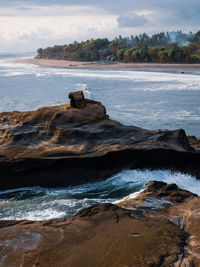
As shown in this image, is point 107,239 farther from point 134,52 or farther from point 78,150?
point 134,52

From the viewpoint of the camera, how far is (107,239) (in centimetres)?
390

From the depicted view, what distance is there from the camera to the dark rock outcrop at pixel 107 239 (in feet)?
11.5

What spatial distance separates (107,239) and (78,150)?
374 cm

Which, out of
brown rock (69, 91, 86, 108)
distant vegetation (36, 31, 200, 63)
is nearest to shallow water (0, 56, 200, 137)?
brown rock (69, 91, 86, 108)

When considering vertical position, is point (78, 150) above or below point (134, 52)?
below

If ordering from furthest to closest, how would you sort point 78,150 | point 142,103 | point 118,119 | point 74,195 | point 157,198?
point 142,103 < point 118,119 < point 78,150 < point 74,195 < point 157,198

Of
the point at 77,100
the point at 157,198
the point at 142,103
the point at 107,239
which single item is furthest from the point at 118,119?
the point at 107,239

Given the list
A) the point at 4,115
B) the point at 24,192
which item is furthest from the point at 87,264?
the point at 4,115

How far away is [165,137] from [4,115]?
465cm

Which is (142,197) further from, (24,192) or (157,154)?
(24,192)

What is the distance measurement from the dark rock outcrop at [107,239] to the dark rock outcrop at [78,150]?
109 inches

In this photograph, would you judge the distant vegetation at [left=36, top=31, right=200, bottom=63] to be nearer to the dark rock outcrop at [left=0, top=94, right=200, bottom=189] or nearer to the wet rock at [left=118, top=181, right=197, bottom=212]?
the dark rock outcrop at [left=0, top=94, right=200, bottom=189]

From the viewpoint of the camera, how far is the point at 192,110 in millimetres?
17891

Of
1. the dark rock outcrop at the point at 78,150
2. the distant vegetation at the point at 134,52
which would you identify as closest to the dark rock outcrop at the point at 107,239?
the dark rock outcrop at the point at 78,150
